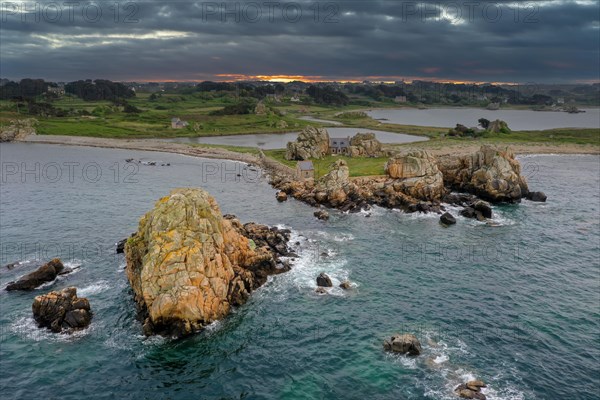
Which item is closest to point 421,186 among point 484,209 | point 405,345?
point 484,209

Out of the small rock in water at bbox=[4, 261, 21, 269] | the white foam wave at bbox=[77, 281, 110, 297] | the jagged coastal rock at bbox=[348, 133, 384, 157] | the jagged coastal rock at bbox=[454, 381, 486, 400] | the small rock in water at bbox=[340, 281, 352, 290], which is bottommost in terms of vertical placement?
the jagged coastal rock at bbox=[454, 381, 486, 400]

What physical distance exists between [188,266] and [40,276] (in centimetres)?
2624

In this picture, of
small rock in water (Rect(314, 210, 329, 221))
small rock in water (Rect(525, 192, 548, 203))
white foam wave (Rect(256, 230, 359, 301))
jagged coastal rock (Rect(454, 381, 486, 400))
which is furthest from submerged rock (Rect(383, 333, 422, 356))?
small rock in water (Rect(525, 192, 548, 203))

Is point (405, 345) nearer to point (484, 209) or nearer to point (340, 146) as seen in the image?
point (484, 209)

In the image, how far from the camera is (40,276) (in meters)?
62.0

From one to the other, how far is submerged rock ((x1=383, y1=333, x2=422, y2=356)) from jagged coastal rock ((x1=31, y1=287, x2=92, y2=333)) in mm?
35987

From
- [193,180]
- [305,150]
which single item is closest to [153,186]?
[193,180]

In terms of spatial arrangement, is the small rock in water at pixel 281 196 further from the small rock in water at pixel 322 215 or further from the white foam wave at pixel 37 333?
the white foam wave at pixel 37 333

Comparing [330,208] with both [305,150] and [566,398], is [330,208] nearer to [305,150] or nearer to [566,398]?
[305,150]

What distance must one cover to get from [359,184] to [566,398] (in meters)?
71.6

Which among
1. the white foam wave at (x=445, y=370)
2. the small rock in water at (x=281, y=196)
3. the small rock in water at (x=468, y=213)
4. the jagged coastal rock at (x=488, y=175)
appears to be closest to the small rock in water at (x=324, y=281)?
the white foam wave at (x=445, y=370)

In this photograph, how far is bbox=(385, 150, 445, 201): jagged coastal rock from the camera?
10194 cm

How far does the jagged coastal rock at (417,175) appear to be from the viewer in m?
102

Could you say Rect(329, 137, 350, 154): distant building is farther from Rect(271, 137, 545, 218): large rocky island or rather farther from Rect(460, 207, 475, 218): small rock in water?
Rect(460, 207, 475, 218): small rock in water
